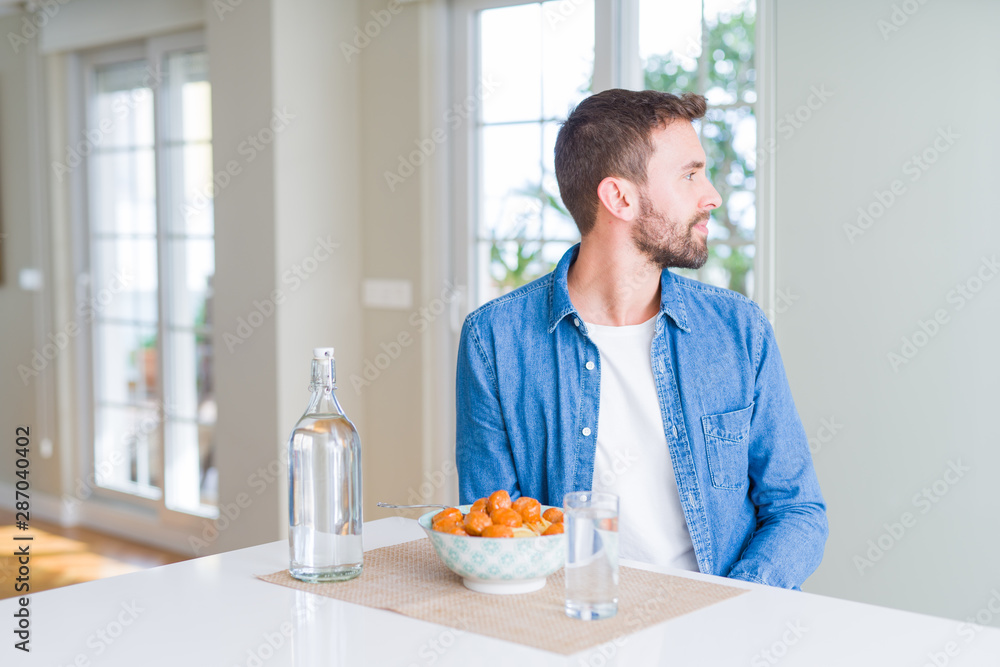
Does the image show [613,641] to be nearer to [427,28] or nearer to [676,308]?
[676,308]

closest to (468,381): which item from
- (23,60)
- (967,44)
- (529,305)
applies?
(529,305)

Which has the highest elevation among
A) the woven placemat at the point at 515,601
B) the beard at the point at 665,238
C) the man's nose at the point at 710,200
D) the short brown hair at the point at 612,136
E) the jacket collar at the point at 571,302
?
the short brown hair at the point at 612,136

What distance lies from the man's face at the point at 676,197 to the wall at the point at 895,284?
972 millimetres

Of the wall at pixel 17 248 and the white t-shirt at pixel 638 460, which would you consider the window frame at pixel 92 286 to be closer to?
the wall at pixel 17 248

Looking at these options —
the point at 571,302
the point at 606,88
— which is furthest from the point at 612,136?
the point at 606,88

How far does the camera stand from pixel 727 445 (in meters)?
1.58

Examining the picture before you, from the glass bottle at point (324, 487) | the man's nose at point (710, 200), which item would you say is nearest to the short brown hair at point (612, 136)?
the man's nose at point (710, 200)

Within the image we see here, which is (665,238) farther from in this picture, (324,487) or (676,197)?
(324,487)

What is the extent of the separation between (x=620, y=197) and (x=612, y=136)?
0.35 feet

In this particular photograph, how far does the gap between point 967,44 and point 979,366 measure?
0.76 m

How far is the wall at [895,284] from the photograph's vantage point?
2.34 metres

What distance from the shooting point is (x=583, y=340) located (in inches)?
64.7

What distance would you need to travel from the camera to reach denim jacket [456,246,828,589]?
1569mm

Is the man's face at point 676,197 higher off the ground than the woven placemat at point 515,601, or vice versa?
the man's face at point 676,197
